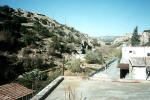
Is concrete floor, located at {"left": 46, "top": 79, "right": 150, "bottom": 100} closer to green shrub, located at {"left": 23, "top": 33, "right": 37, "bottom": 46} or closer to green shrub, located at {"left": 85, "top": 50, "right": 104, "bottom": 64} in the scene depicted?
green shrub, located at {"left": 23, "top": 33, "right": 37, "bottom": 46}

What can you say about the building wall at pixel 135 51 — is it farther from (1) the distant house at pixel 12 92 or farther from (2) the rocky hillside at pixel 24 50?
(1) the distant house at pixel 12 92

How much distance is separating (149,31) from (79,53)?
234ft

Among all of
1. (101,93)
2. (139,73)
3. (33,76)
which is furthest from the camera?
(33,76)

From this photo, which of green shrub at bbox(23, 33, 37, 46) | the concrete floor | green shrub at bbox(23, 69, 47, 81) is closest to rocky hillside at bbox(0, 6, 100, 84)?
green shrub at bbox(23, 33, 37, 46)

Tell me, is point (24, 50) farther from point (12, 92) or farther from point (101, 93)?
point (101, 93)

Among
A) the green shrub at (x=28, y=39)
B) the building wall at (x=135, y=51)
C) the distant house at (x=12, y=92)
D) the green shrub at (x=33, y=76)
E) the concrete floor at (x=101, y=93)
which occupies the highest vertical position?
the green shrub at (x=28, y=39)

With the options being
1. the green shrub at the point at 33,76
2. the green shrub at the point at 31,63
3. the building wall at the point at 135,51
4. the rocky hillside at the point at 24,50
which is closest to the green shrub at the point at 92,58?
the rocky hillside at the point at 24,50

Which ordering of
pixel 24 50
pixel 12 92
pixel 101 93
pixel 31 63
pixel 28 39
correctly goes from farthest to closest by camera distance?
1. pixel 28 39
2. pixel 24 50
3. pixel 31 63
4. pixel 12 92
5. pixel 101 93

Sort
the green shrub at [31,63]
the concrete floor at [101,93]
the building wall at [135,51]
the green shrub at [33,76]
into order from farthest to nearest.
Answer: the building wall at [135,51] → the green shrub at [31,63] → the green shrub at [33,76] → the concrete floor at [101,93]

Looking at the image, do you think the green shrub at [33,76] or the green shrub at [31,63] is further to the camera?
the green shrub at [31,63]

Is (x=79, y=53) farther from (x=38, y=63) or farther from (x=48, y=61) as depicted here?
(x=38, y=63)

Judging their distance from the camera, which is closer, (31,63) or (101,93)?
(101,93)

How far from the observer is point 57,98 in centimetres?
538

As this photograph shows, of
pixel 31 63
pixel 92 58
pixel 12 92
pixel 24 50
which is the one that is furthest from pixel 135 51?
pixel 12 92
